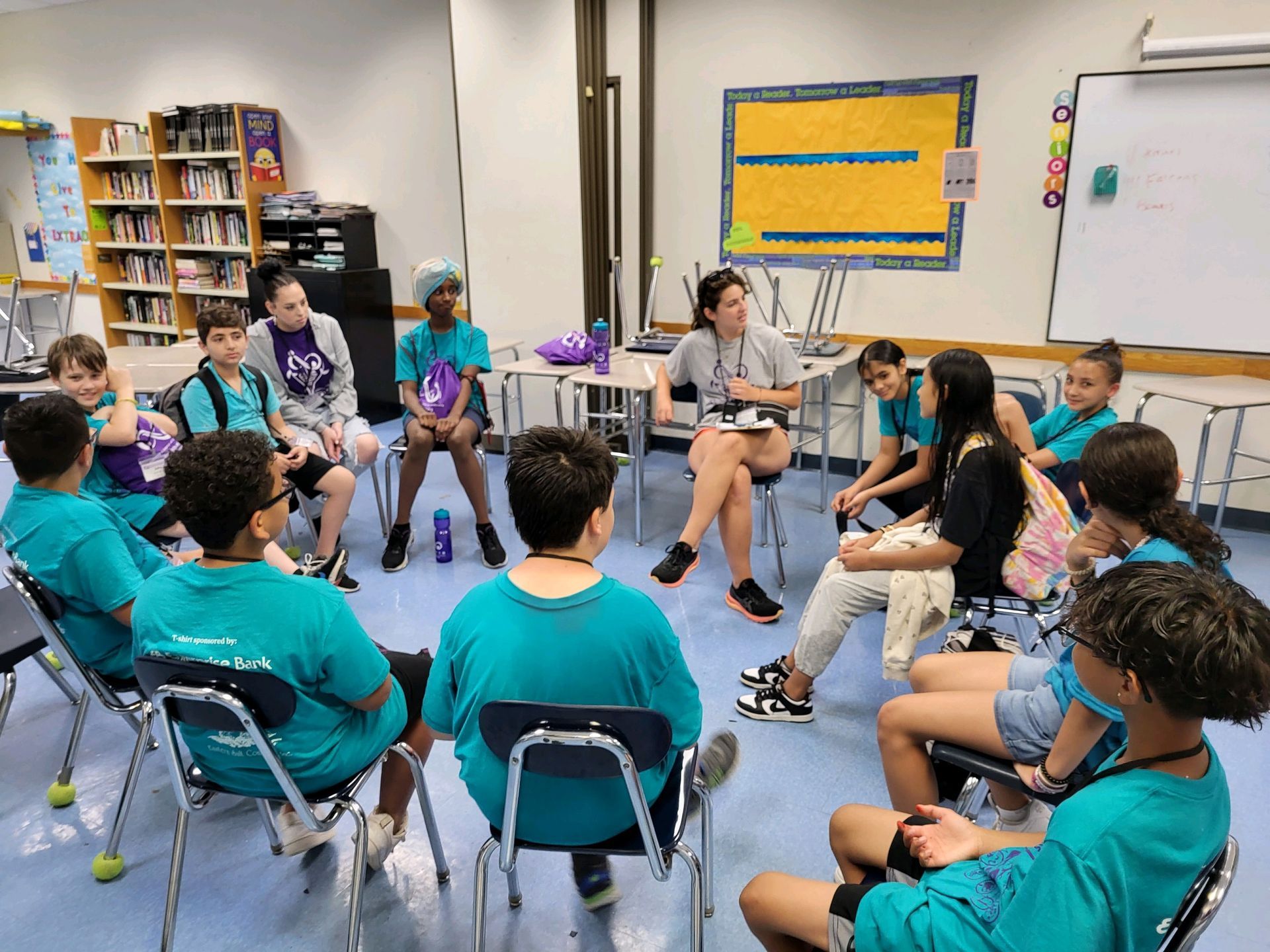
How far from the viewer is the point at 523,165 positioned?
15.3 ft

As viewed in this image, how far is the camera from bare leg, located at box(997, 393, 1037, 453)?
2.72m

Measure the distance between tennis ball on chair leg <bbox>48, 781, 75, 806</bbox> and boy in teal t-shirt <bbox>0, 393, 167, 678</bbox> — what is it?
1.51 feet

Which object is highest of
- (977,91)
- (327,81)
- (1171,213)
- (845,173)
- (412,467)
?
(327,81)

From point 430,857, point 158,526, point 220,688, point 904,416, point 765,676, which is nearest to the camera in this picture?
point 220,688

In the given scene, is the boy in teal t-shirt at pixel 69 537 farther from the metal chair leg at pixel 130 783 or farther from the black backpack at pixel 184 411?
the black backpack at pixel 184 411

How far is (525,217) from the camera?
475 cm

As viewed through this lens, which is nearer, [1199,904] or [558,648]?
[1199,904]

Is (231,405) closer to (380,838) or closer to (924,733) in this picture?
(380,838)

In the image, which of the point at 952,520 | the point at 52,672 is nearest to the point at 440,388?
the point at 52,672

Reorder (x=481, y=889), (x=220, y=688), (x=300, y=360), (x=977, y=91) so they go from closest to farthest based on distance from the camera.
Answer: (x=220, y=688), (x=481, y=889), (x=300, y=360), (x=977, y=91)

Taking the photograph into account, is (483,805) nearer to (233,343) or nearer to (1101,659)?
(1101,659)

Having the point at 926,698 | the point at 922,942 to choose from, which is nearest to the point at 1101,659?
the point at 922,942

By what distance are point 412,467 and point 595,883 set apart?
2.22 metres

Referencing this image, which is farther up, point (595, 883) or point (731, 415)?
point (731, 415)
